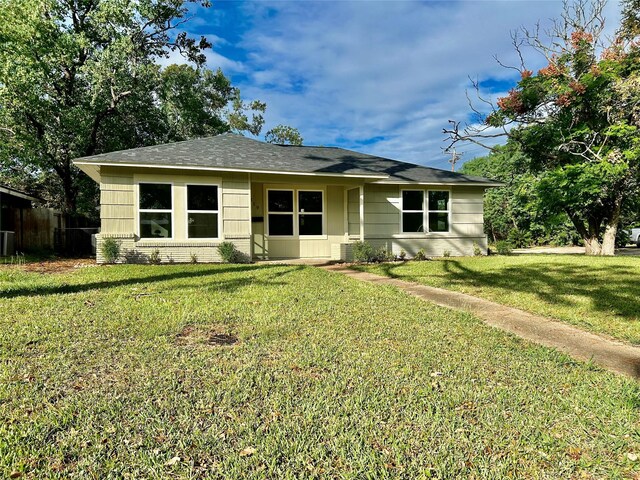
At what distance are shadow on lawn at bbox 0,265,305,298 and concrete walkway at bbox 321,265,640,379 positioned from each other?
3393 mm

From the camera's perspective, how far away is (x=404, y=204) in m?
13.9

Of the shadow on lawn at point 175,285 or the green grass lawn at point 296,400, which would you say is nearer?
the green grass lawn at point 296,400

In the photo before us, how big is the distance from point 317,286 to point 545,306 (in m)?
3.95

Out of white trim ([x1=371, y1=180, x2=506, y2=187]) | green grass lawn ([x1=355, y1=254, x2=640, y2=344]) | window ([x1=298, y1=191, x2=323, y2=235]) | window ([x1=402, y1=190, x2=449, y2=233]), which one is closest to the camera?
green grass lawn ([x1=355, y1=254, x2=640, y2=344])

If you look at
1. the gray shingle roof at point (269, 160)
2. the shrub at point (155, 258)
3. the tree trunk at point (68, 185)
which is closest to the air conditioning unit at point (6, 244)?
the tree trunk at point (68, 185)

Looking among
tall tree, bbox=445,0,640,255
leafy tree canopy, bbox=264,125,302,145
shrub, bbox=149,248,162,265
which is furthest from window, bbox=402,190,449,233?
leafy tree canopy, bbox=264,125,302,145

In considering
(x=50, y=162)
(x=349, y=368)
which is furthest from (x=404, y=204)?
(x=50, y=162)

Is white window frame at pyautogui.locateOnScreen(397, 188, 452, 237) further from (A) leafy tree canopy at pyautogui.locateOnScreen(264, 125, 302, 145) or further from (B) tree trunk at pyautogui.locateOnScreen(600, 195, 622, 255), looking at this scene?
(A) leafy tree canopy at pyautogui.locateOnScreen(264, 125, 302, 145)

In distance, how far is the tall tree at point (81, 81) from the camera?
13.6 meters

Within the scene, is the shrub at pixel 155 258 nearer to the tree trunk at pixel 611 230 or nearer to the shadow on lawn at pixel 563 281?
the shadow on lawn at pixel 563 281

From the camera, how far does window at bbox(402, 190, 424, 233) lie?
45.4 ft

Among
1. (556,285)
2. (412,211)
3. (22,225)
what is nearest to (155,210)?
(22,225)

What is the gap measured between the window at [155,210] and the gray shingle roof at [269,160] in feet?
2.85

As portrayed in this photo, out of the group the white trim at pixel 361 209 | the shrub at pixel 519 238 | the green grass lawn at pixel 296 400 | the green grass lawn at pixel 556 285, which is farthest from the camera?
the shrub at pixel 519 238
